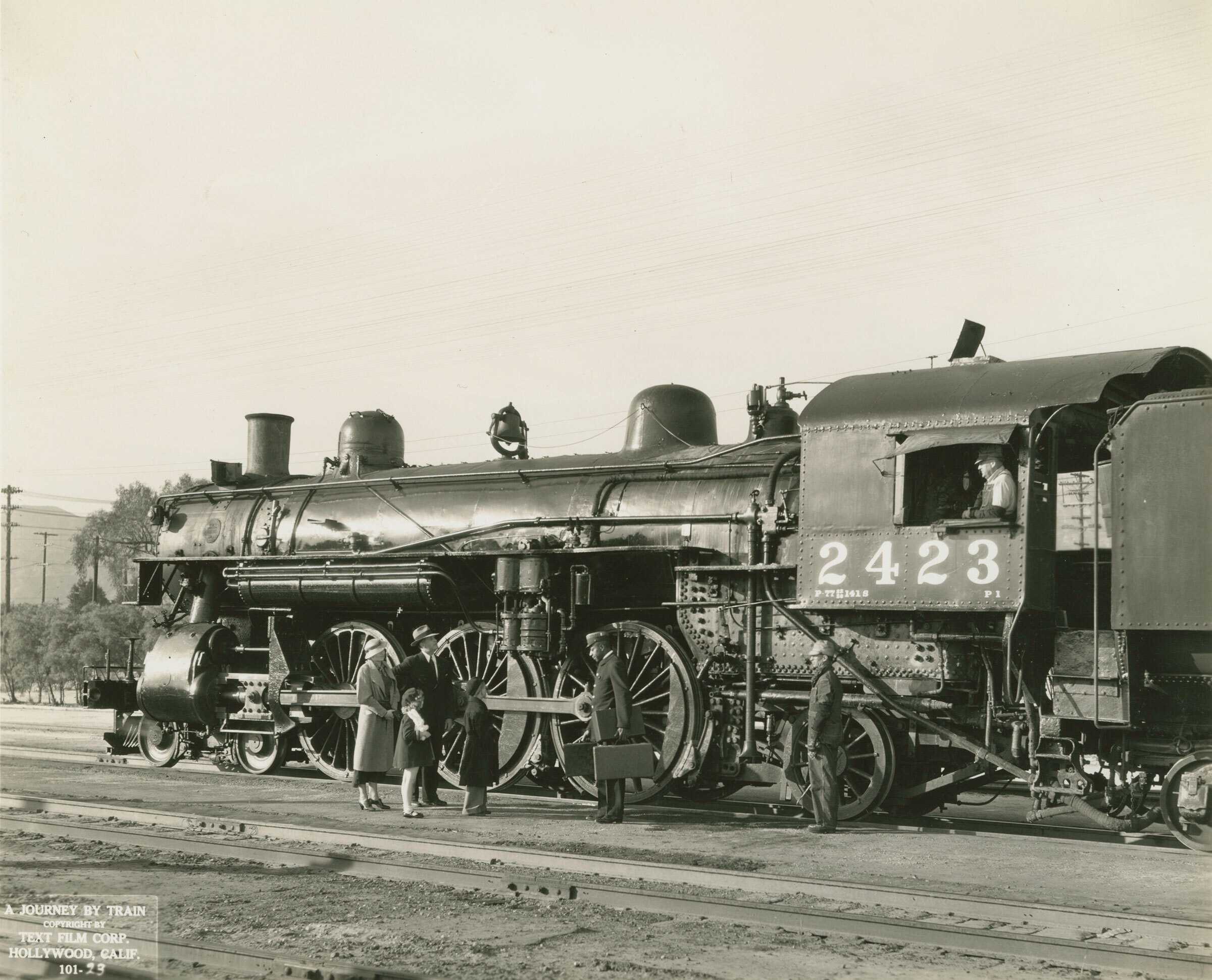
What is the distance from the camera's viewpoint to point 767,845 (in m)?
8.94

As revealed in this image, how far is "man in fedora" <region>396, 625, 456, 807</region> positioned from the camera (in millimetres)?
11055

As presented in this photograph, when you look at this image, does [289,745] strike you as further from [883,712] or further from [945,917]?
[945,917]

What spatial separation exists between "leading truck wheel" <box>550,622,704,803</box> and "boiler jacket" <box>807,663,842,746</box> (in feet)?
5.04

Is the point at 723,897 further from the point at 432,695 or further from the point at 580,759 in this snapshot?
the point at 432,695

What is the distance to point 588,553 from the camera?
445 inches

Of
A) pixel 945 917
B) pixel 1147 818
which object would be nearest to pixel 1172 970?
pixel 945 917

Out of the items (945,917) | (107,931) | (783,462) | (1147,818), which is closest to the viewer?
(107,931)

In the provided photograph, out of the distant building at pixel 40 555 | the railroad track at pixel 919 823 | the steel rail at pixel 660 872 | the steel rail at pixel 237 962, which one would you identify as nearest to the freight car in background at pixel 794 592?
the railroad track at pixel 919 823

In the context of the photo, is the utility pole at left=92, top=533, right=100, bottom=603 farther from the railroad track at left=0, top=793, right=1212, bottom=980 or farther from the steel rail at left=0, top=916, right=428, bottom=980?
the steel rail at left=0, top=916, right=428, bottom=980

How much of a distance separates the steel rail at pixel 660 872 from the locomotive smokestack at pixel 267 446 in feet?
19.3

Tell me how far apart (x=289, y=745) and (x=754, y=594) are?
6323mm

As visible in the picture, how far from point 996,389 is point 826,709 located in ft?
8.77

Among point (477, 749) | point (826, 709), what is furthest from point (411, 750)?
point (826, 709)

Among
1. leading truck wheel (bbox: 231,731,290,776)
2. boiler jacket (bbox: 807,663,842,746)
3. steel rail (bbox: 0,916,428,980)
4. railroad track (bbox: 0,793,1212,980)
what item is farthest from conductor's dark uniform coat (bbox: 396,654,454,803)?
steel rail (bbox: 0,916,428,980)
